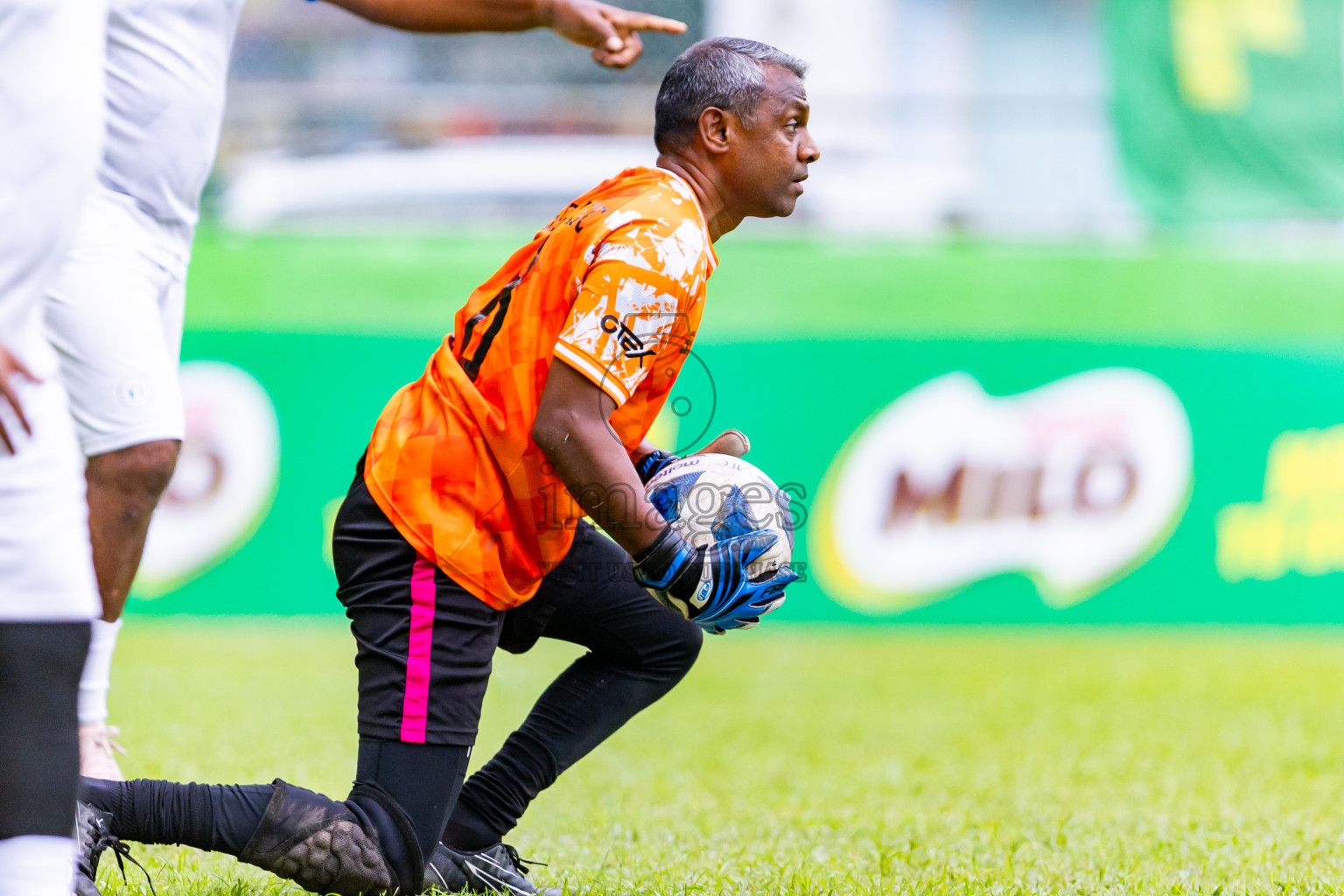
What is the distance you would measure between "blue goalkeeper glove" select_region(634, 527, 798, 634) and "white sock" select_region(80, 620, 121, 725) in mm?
1405

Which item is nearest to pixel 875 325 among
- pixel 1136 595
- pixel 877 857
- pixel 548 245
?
pixel 1136 595

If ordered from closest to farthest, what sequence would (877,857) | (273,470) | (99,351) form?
1. (99,351)
2. (877,857)
3. (273,470)

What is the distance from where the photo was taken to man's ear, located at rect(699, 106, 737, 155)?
3170 mm

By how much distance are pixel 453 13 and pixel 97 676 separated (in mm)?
1912

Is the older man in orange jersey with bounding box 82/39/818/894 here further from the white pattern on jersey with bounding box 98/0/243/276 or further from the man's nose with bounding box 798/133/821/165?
the white pattern on jersey with bounding box 98/0/243/276

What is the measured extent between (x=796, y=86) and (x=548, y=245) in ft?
2.14

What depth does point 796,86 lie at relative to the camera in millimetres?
3225

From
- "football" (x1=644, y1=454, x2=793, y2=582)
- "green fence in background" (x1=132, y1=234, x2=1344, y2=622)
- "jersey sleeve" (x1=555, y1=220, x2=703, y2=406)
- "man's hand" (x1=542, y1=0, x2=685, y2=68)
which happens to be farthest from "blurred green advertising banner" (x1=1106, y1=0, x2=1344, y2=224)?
"jersey sleeve" (x1=555, y1=220, x2=703, y2=406)

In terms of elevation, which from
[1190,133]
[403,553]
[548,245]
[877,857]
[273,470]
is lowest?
[273,470]

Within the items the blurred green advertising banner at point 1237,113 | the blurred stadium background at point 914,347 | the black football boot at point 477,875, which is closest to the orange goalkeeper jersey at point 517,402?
the black football boot at point 477,875

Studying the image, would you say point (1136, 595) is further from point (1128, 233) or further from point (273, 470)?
point (273, 470)

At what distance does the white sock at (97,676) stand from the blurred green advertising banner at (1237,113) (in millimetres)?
8204

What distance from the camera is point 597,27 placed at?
3.88m

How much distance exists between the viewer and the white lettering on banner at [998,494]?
9.30m
